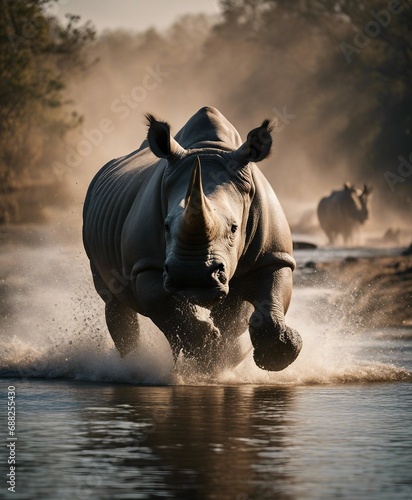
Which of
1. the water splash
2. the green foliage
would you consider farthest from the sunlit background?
the water splash

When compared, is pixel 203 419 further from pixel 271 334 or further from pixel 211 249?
pixel 271 334

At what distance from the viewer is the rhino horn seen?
27.5 feet

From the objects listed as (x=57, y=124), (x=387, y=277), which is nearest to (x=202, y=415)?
(x=387, y=277)

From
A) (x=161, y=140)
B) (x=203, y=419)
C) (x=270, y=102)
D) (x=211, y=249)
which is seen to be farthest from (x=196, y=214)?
(x=270, y=102)

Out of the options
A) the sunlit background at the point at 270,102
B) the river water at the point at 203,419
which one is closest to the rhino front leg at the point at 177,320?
the river water at the point at 203,419

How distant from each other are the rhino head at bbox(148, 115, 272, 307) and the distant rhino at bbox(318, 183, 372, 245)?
25706 mm

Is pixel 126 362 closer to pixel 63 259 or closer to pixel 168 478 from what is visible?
pixel 168 478

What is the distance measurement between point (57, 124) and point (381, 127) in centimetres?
881

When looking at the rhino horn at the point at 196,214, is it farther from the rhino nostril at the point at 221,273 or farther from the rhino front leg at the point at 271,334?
the rhino front leg at the point at 271,334

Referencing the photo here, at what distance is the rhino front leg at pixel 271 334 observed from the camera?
9367mm

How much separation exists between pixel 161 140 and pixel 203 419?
218 centimetres

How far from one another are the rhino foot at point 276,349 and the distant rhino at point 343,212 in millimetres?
25818

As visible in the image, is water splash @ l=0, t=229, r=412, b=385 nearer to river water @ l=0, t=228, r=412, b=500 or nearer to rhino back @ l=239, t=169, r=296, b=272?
river water @ l=0, t=228, r=412, b=500

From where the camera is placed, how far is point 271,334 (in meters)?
9.37
